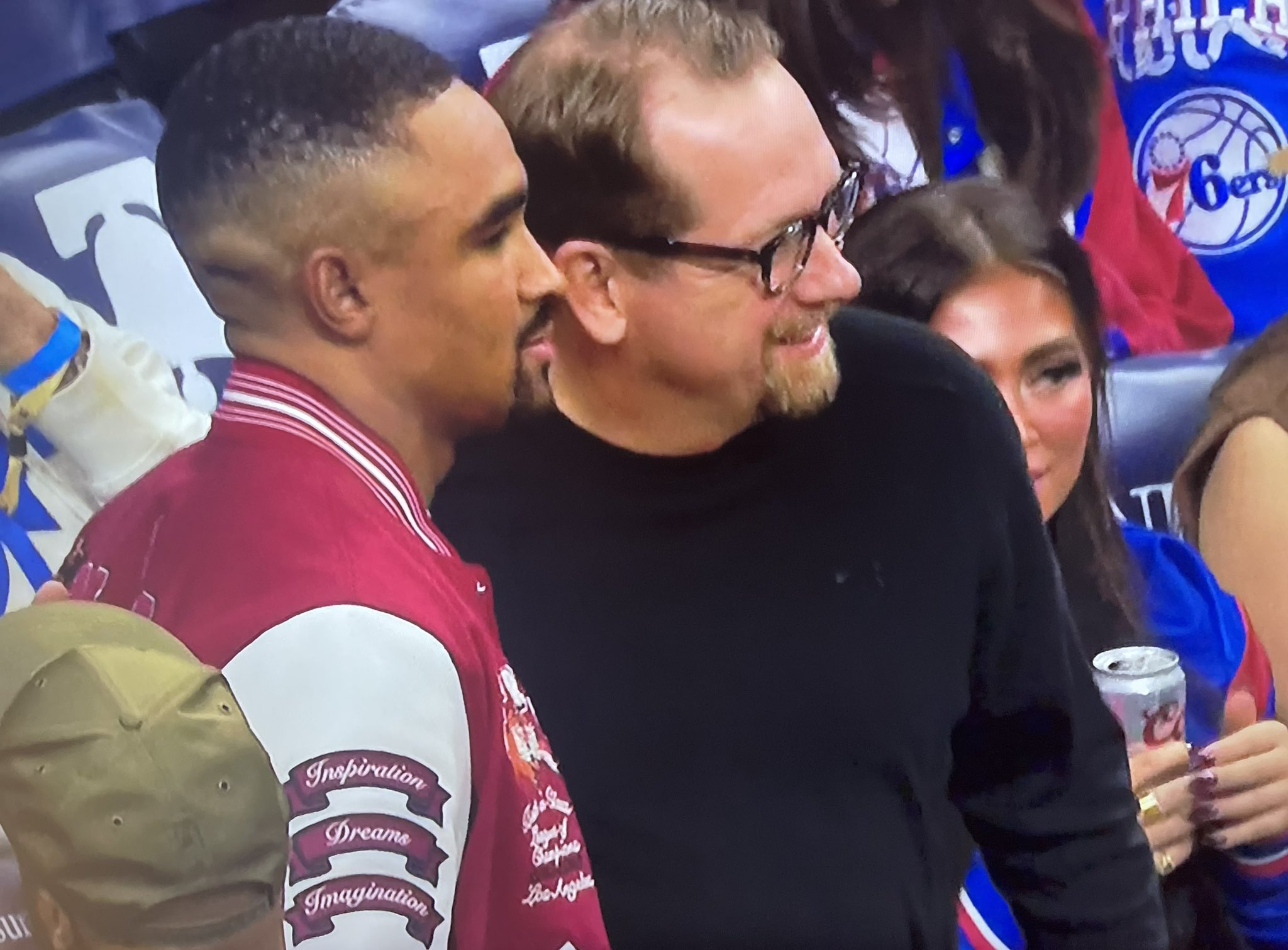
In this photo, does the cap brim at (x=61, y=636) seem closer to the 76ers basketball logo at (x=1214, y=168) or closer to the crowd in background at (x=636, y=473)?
the crowd in background at (x=636, y=473)

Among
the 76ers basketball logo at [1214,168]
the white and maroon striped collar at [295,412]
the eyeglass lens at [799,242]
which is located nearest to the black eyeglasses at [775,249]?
the eyeglass lens at [799,242]

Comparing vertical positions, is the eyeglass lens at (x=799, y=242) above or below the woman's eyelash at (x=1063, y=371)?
above

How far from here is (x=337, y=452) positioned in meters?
0.85

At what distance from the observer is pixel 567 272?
918 millimetres

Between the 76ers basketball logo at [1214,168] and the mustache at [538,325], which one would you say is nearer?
the mustache at [538,325]

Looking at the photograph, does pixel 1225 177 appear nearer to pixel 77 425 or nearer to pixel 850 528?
pixel 850 528

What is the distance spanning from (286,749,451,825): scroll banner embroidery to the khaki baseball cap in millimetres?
14

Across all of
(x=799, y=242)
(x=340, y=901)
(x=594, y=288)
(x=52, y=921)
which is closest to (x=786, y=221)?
(x=799, y=242)

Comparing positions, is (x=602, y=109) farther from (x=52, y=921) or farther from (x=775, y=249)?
(x=52, y=921)

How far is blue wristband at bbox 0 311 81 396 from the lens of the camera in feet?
2.78

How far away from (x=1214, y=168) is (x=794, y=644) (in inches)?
21.2

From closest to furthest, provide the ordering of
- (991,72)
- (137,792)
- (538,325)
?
(137,792) < (538,325) < (991,72)

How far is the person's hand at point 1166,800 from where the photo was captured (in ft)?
3.59

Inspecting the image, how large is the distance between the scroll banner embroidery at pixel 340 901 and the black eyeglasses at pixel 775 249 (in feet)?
1.43
